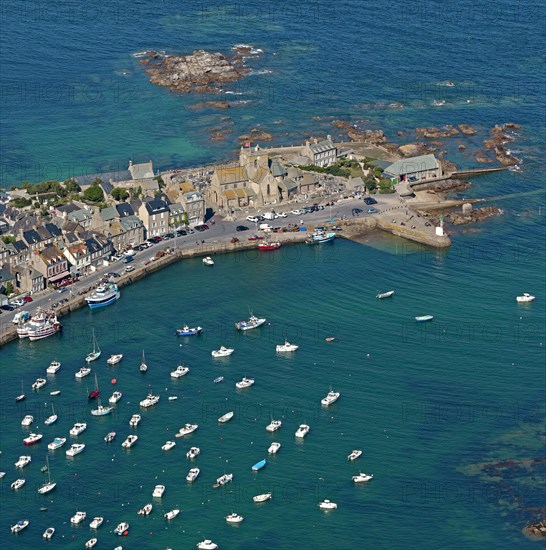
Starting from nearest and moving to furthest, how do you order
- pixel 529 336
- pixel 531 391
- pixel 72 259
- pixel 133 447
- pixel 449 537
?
pixel 449 537 → pixel 133 447 → pixel 531 391 → pixel 529 336 → pixel 72 259

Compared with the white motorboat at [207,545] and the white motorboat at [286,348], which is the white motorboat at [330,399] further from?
the white motorboat at [207,545]

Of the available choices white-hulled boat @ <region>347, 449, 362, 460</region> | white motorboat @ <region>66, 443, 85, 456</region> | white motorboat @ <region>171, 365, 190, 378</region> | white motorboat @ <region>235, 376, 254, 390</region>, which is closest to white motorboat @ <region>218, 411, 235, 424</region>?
white motorboat @ <region>235, 376, 254, 390</region>

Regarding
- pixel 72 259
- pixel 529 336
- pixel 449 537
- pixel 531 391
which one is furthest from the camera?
pixel 72 259

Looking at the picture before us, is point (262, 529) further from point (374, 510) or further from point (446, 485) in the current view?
point (446, 485)

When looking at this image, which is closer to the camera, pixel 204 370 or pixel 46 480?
pixel 46 480

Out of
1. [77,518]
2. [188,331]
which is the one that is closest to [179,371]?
[188,331]

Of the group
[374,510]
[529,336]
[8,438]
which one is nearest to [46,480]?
[8,438]

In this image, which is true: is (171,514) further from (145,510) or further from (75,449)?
(75,449)
